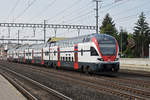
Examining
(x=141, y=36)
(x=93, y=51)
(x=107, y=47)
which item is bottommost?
(x=93, y=51)

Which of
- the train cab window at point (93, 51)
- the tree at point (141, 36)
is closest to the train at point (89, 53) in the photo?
the train cab window at point (93, 51)

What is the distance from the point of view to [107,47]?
59.1 ft

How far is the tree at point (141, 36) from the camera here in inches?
3048

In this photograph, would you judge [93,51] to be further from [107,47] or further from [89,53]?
[107,47]

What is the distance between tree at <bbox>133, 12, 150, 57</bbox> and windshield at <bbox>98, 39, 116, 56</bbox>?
5943 centimetres

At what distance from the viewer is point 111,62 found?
698 inches

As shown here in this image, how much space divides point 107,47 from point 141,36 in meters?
63.5

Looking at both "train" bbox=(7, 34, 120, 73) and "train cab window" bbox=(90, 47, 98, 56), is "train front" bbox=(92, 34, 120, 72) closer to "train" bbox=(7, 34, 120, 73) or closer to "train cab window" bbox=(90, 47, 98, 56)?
"train" bbox=(7, 34, 120, 73)

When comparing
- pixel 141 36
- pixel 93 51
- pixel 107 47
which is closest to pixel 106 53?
pixel 107 47

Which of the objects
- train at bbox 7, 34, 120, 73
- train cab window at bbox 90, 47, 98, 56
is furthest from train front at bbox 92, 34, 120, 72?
train cab window at bbox 90, 47, 98, 56

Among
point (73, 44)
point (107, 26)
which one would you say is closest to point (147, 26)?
point (107, 26)

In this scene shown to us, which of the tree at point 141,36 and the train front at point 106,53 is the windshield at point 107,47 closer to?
the train front at point 106,53

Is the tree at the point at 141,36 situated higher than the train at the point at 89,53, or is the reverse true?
the tree at the point at 141,36

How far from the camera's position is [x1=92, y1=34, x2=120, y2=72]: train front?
17.5m
